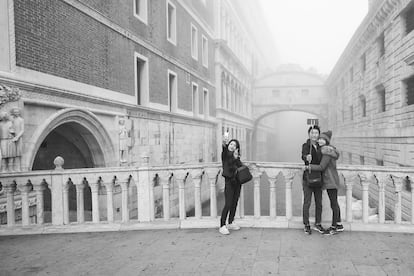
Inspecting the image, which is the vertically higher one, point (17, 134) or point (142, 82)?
point (142, 82)

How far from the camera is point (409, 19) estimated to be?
42.6 feet

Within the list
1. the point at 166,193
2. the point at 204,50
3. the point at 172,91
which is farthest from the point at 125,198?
the point at 204,50

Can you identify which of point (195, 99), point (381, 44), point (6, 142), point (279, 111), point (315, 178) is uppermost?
point (381, 44)

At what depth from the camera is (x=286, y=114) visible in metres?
80.7

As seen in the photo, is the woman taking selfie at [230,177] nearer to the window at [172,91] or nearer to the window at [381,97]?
the window at [172,91]

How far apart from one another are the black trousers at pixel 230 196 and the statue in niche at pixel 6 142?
441 cm

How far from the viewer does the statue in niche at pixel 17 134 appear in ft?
22.2

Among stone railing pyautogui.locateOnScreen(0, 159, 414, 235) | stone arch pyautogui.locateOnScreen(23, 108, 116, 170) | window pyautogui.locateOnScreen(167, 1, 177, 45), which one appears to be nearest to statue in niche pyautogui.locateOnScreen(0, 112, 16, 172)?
stone arch pyautogui.locateOnScreen(23, 108, 116, 170)

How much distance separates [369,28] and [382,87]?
3288 millimetres

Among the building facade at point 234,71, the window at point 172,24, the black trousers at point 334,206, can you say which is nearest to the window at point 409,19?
the window at point 172,24

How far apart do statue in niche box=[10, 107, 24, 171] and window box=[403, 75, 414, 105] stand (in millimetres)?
13013

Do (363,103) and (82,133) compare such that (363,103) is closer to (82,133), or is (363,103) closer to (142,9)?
(142,9)

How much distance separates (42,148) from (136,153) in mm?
3038

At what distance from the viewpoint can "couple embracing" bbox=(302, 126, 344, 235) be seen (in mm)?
5363
